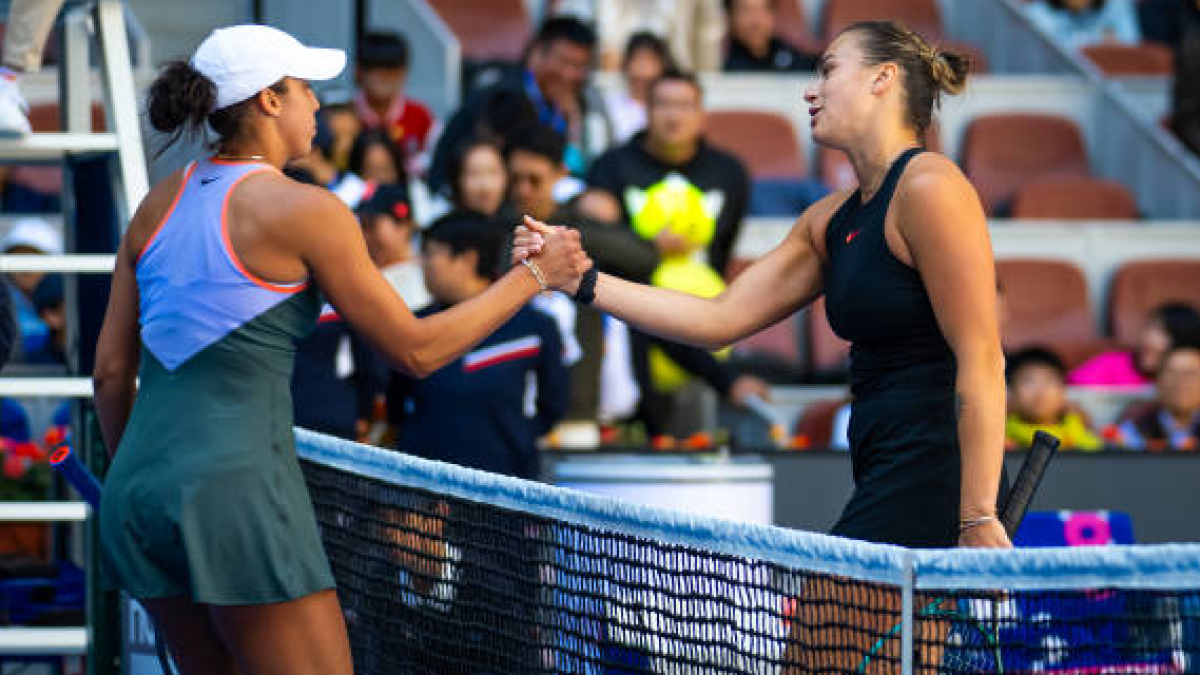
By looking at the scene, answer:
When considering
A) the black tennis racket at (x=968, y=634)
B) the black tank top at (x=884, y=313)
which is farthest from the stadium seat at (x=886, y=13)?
the black tennis racket at (x=968, y=634)

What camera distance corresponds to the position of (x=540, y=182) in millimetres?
8578

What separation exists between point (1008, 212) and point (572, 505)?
27.2 feet

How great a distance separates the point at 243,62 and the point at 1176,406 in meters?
6.05

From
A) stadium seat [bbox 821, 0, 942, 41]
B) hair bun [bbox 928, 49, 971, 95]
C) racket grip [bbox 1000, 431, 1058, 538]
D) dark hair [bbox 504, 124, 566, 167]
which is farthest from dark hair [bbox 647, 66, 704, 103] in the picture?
racket grip [bbox 1000, 431, 1058, 538]

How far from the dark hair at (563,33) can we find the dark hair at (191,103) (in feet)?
21.2

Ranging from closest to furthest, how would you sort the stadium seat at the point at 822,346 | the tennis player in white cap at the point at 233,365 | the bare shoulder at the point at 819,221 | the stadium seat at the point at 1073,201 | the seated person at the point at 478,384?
the tennis player in white cap at the point at 233,365 < the bare shoulder at the point at 819,221 < the seated person at the point at 478,384 < the stadium seat at the point at 822,346 < the stadium seat at the point at 1073,201

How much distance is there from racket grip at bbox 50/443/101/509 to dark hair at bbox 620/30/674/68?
22.8 ft

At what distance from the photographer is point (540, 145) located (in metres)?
8.64


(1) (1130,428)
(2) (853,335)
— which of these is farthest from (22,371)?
(1) (1130,428)

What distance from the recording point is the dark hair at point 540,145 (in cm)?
863

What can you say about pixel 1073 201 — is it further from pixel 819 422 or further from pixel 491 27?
pixel 491 27

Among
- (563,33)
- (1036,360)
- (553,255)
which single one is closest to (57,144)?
(553,255)

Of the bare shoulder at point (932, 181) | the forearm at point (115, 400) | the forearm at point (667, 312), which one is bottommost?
the forearm at point (115, 400)

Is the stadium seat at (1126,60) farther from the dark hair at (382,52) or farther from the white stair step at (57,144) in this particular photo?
the white stair step at (57,144)
